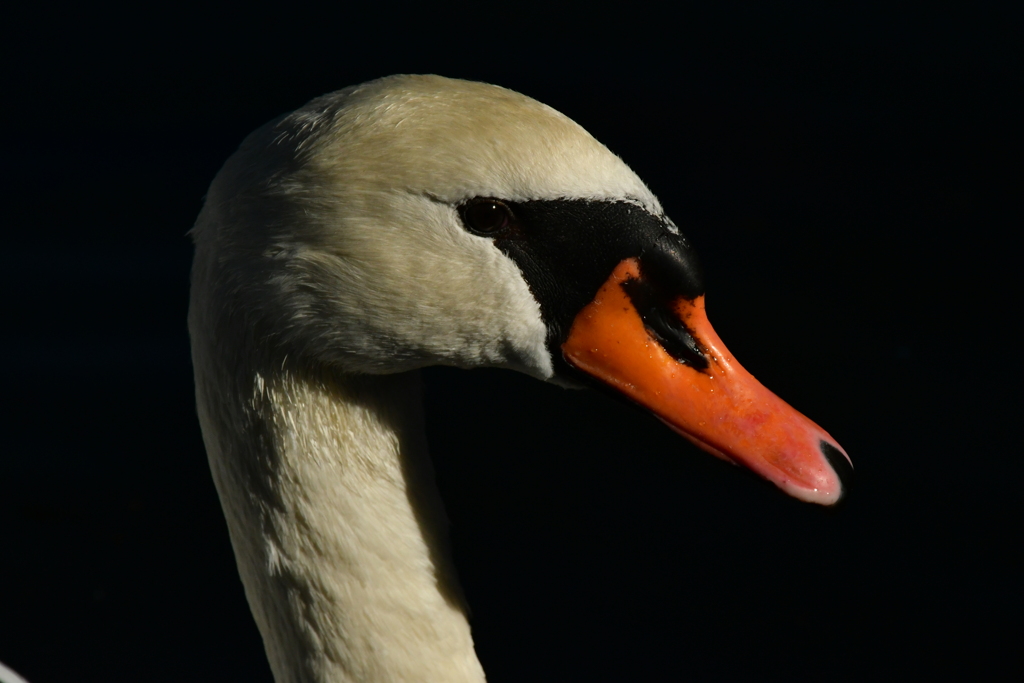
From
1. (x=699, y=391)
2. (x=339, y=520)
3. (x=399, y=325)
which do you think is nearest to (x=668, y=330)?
(x=699, y=391)

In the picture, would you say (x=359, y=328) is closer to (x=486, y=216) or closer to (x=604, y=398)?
(x=486, y=216)

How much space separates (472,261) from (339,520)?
76 centimetres

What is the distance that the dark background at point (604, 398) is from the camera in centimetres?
514

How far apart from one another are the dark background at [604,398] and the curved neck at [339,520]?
2091 mm

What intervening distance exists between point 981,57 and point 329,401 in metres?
4.96

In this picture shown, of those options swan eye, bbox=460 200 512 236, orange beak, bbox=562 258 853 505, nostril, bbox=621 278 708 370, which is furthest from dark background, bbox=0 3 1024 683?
swan eye, bbox=460 200 512 236

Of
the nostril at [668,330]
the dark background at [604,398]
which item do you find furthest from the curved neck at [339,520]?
the dark background at [604,398]

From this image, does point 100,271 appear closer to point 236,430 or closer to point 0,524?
point 0,524

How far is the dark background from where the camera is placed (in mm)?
5145

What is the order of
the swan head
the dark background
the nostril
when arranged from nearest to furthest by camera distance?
the swan head, the nostril, the dark background

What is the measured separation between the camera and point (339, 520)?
290cm

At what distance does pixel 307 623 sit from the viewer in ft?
9.86

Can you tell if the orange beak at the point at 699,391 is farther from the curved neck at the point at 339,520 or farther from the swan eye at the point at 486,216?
the curved neck at the point at 339,520

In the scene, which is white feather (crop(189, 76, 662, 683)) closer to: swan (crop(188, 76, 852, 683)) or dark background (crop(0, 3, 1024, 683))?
swan (crop(188, 76, 852, 683))
